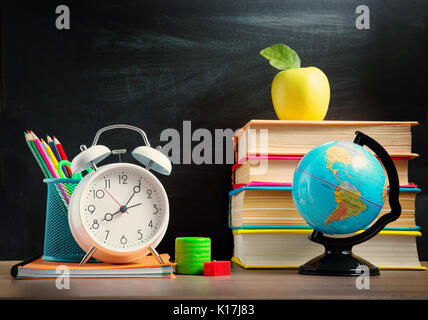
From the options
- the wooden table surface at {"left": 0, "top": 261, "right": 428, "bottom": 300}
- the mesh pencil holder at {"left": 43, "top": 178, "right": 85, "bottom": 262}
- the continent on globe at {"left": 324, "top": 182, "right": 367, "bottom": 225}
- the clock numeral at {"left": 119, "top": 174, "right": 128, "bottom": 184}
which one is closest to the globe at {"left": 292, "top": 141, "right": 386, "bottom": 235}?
the continent on globe at {"left": 324, "top": 182, "right": 367, "bottom": 225}

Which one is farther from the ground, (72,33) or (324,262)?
(72,33)

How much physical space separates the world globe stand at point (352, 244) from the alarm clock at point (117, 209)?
1.15 feet

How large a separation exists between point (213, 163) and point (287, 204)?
0.35 metres

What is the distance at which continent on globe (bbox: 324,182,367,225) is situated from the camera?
1.11 m

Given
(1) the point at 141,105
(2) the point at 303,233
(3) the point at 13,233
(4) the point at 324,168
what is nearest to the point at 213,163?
(1) the point at 141,105

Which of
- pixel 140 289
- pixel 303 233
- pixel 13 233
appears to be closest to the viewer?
pixel 140 289

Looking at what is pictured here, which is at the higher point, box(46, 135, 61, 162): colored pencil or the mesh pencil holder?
box(46, 135, 61, 162): colored pencil

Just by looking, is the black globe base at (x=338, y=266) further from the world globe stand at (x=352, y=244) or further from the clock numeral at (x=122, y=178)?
the clock numeral at (x=122, y=178)

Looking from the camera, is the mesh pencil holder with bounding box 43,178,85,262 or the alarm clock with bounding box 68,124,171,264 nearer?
the alarm clock with bounding box 68,124,171,264

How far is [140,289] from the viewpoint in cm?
92

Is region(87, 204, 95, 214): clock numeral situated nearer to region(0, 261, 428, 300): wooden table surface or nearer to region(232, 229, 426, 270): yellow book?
region(0, 261, 428, 300): wooden table surface

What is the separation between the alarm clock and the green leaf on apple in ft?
1.47

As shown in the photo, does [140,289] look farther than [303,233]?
No

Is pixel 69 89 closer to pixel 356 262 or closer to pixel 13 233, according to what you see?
pixel 13 233
